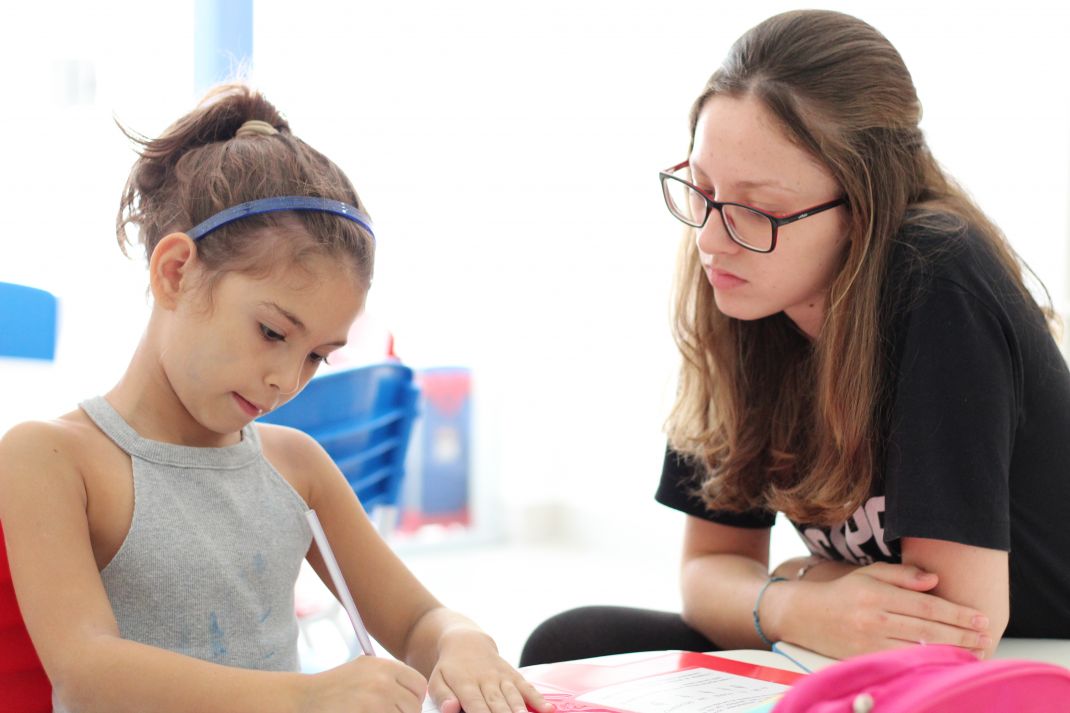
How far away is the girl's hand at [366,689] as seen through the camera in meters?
0.83

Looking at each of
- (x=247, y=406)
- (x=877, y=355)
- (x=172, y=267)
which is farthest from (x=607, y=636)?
(x=172, y=267)

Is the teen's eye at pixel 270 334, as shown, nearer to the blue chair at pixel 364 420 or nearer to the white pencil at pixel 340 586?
the white pencil at pixel 340 586

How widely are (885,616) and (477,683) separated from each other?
0.43 meters

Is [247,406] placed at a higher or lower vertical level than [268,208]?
lower

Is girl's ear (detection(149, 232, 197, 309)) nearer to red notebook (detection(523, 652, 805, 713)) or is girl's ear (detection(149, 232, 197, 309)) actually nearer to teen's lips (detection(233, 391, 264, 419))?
teen's lips (detection(233, 391, 264, 419))

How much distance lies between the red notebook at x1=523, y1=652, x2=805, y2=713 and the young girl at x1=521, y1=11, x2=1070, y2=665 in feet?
0.54

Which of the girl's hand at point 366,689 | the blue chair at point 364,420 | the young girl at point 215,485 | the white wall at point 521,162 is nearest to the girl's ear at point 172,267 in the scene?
the young girl at point 215,485

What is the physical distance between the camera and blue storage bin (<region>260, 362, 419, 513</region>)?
4.99ft

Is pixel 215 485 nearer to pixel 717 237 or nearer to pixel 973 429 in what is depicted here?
pixel 717 237

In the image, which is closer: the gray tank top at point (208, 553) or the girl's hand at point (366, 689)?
the girl's hand at point (366, 689)

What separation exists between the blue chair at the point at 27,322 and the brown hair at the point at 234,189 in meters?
0.28

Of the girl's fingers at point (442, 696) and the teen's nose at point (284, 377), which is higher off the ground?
the teen's nose at point (284, 377)

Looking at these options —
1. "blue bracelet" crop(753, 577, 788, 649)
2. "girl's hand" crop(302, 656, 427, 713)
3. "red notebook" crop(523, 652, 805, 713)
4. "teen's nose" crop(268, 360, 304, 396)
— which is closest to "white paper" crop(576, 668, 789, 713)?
"red notebook" crop(523, 652, 805, 713)

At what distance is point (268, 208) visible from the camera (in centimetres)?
102
